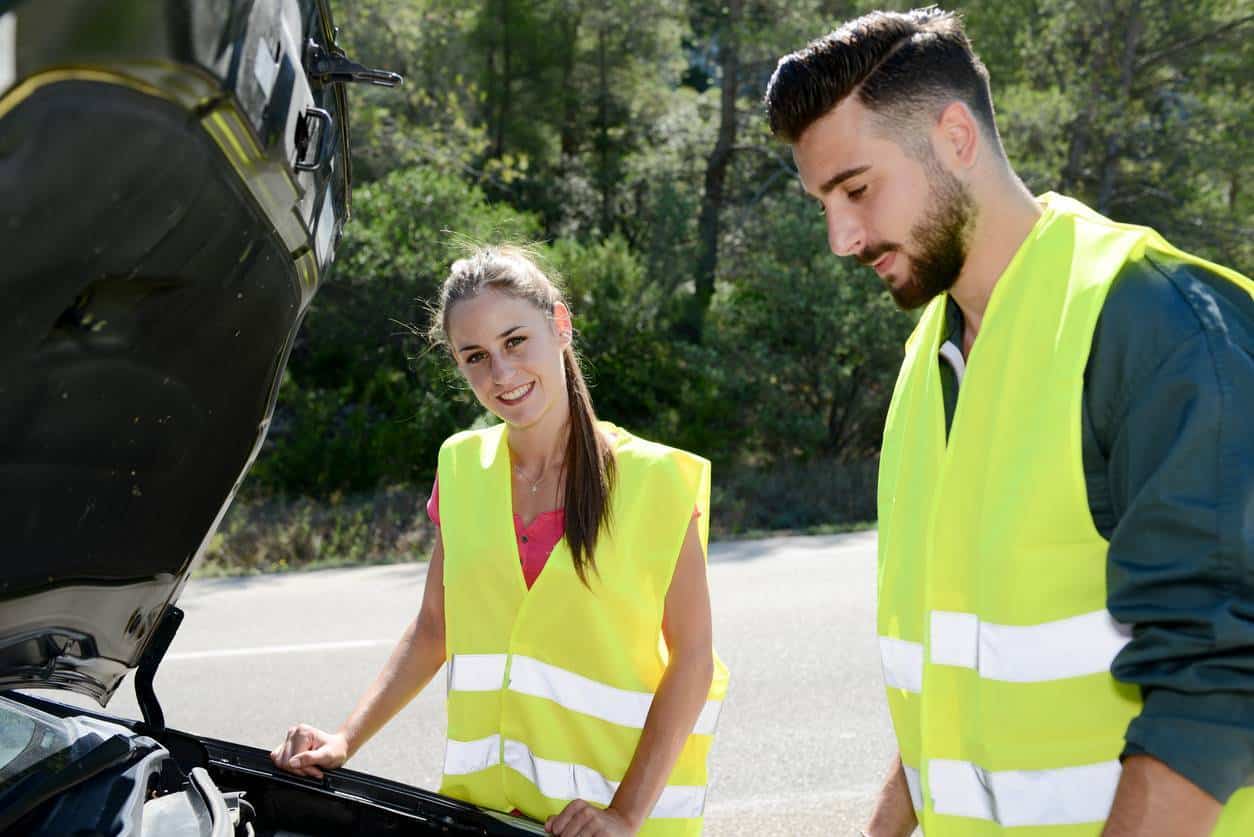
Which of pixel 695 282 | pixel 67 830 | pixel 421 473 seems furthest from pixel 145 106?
pixel 695 282

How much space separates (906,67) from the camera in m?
1.64

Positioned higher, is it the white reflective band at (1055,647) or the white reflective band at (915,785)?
the white reflective band at (1055,647)

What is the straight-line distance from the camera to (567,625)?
2182 mm

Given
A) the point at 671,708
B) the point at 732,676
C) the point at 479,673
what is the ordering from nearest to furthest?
1. the point at 671,708
2. the point at 479,673
3. the point at 732,676

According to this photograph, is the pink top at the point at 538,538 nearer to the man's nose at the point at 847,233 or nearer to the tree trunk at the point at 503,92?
the man's nose at the point at 847,233

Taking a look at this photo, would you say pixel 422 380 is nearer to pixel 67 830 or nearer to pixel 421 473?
pixel 421 473

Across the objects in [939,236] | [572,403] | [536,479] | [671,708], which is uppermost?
[939,236]

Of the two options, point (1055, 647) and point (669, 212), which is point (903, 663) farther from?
point (669, 212)

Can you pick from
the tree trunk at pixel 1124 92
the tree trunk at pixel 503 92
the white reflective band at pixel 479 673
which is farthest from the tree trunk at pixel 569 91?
the white reflective band at pixel 479 673

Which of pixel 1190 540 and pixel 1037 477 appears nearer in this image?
pixel 1190 540

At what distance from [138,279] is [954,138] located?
1.00 metres

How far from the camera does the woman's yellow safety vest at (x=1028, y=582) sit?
1436 mm

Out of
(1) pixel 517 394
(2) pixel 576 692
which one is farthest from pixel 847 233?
(2) pixel 576 692

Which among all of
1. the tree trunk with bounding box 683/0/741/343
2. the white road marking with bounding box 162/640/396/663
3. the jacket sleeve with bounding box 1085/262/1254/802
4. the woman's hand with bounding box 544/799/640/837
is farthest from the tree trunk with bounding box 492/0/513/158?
the jacket sleeve with bounding box 1085/262/1254/802
